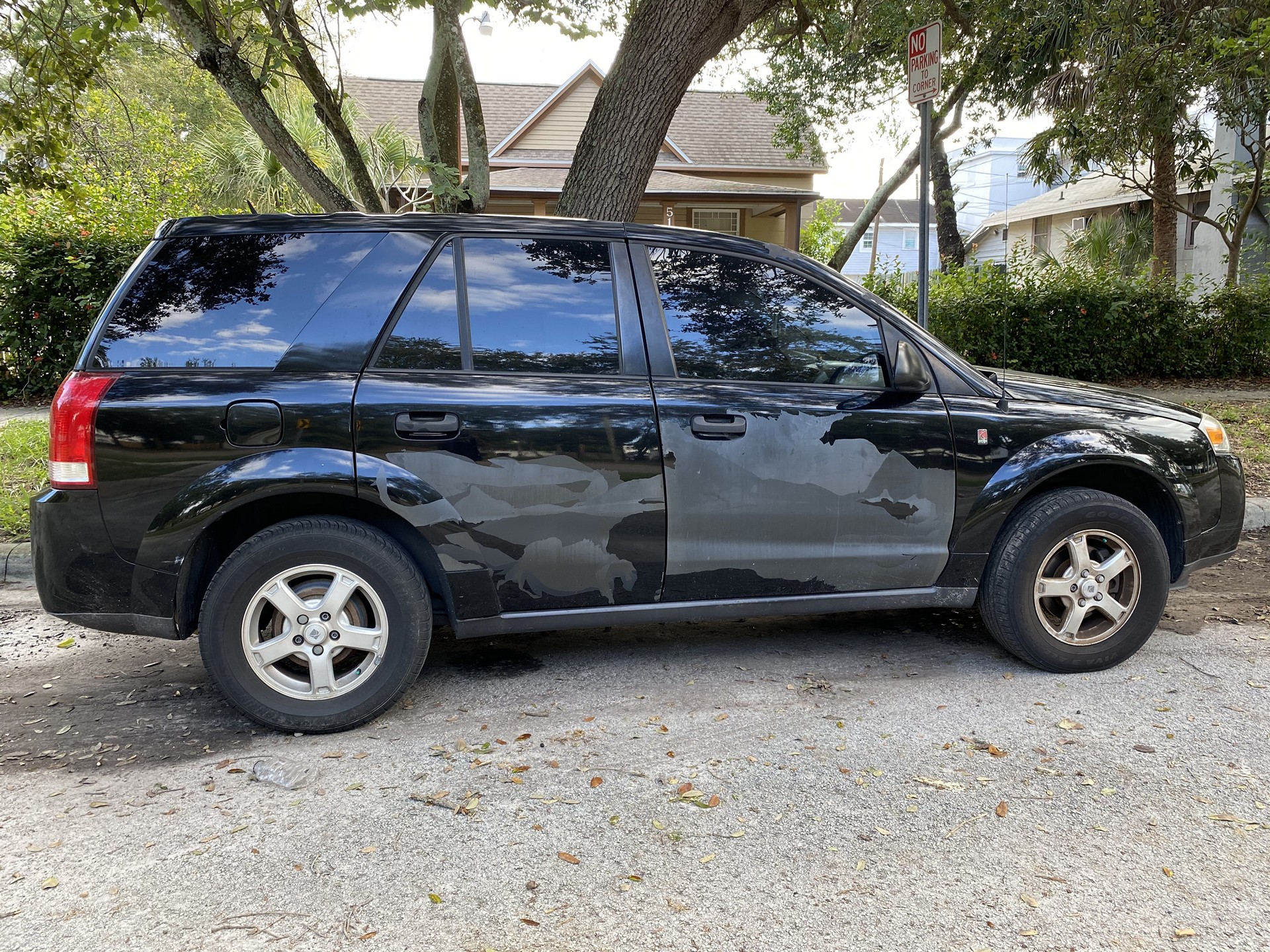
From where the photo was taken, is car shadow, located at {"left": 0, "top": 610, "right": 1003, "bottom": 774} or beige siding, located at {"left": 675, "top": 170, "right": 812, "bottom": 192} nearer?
car shadow, located at {"left": 0, "top": 610, "right": 1003, "bottom": 774}

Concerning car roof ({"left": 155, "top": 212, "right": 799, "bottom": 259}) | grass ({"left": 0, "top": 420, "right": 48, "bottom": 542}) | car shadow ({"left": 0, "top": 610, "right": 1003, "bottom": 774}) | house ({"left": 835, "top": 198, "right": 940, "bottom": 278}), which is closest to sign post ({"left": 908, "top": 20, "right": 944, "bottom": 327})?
car shadow ({"left": 0, "top": 610, "right": 1003, "bottom": 774})

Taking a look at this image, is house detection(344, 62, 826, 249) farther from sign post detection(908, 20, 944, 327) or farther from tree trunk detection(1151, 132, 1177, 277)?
sign post detection(908, 20, 944, 327)

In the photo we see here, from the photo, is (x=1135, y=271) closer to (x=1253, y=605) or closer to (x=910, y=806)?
(x=1253, y=605)

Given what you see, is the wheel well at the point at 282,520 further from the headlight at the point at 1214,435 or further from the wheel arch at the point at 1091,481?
the headlight at the point at 1214,435

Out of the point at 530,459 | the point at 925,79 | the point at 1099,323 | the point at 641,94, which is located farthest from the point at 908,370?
the point at 1099,323

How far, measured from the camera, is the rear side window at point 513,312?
359 centimetres

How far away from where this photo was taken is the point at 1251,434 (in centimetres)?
863

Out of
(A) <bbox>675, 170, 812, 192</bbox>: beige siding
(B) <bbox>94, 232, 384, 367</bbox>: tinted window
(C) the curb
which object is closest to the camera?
(B) <bbox>94, 232, 384, 367</bbox>: tinted window

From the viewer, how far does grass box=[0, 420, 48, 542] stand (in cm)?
585

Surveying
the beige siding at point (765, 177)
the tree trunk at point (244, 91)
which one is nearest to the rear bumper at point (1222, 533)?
the tree trunk at point (244, 91)

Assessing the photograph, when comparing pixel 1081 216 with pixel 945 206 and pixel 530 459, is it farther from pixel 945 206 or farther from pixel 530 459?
pixel 530 459

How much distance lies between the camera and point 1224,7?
10.4m

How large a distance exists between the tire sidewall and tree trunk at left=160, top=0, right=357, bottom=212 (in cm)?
464

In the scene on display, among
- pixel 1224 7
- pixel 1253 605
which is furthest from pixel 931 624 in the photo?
pixel 1224 7
